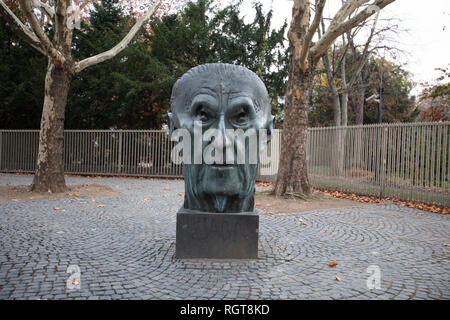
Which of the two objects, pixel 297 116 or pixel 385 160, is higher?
pixel 297 116

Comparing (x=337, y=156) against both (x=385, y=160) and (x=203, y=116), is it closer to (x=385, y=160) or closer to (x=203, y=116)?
(x=385, y=160)

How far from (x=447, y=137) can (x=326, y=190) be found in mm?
4262

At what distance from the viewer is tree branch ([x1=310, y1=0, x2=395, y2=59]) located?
7.25m

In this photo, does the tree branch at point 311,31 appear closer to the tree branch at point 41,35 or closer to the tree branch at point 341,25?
the tree branch at point 341,25

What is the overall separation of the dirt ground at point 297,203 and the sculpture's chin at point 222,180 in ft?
12.8

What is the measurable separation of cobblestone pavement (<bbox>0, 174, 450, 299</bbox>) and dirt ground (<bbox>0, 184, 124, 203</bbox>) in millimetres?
1457

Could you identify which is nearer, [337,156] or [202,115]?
[202,115]

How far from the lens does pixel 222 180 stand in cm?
371

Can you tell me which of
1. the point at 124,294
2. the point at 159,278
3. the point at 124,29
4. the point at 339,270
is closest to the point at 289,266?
the point at 339,270

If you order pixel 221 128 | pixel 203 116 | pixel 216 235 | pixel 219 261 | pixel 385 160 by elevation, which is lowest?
pixel 219 261

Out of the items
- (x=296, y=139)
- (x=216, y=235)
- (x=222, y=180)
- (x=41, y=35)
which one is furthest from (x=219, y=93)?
(x=41, y=35)

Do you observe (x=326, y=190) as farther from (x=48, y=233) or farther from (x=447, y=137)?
(x=48, y=233)

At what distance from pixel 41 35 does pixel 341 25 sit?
740 centimetres

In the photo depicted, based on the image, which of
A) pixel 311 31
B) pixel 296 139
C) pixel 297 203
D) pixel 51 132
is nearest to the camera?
pixel 311 31
